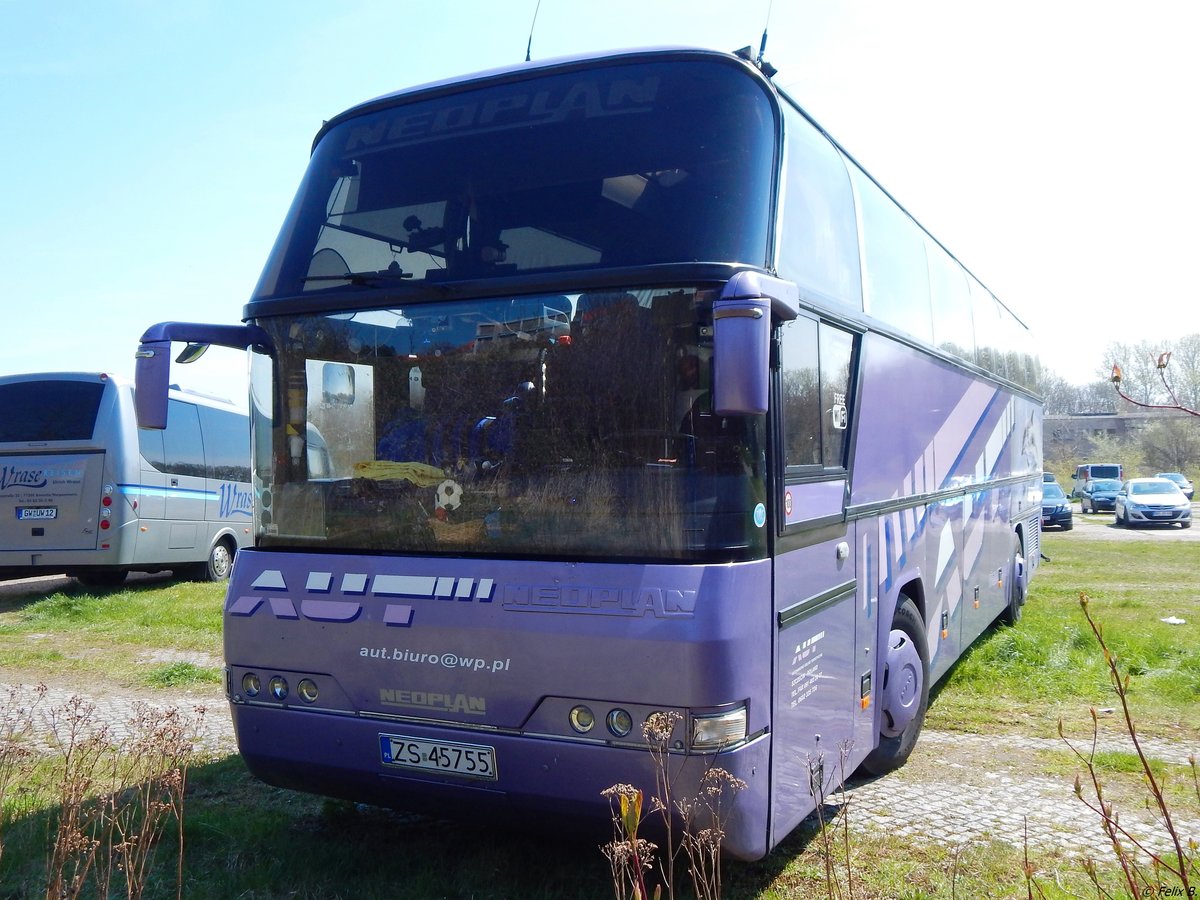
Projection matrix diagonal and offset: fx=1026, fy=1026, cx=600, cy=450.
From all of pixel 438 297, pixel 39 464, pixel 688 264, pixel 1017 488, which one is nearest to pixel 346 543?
pixel 438 297

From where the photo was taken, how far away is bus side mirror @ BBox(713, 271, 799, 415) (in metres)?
3.68

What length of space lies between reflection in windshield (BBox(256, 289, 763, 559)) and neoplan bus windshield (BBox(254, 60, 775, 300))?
0.77 ft

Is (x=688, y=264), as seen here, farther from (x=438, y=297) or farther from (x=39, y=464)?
(x=39, y=464)

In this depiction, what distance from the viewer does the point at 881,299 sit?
6133 mm

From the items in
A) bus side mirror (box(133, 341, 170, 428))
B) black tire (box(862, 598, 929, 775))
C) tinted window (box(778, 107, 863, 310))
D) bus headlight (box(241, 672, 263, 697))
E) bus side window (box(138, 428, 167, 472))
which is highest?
tinted window (box(778, 107, 863, 310))

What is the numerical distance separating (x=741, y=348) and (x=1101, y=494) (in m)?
47.7

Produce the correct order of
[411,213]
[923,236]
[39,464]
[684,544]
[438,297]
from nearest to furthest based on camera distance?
[684,544] → [438,297] → [411,213] → [923,236] → [39,464]

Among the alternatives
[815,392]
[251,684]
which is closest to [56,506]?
[251,684]

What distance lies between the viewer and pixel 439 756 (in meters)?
4.27

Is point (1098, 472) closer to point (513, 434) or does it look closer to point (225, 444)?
point (225, 444)

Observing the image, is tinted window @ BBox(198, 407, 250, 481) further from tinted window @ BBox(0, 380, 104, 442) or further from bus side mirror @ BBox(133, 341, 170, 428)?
bus side mirror @ BBox(133, 341, 170, 428)

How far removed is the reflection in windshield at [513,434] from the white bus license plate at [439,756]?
81cm

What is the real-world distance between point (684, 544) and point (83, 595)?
13995 mm

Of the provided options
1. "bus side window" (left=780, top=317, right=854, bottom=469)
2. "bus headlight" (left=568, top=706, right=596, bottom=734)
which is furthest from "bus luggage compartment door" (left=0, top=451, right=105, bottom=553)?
"bus headlight" (left=568, top=706, right=596, bottom=734)
